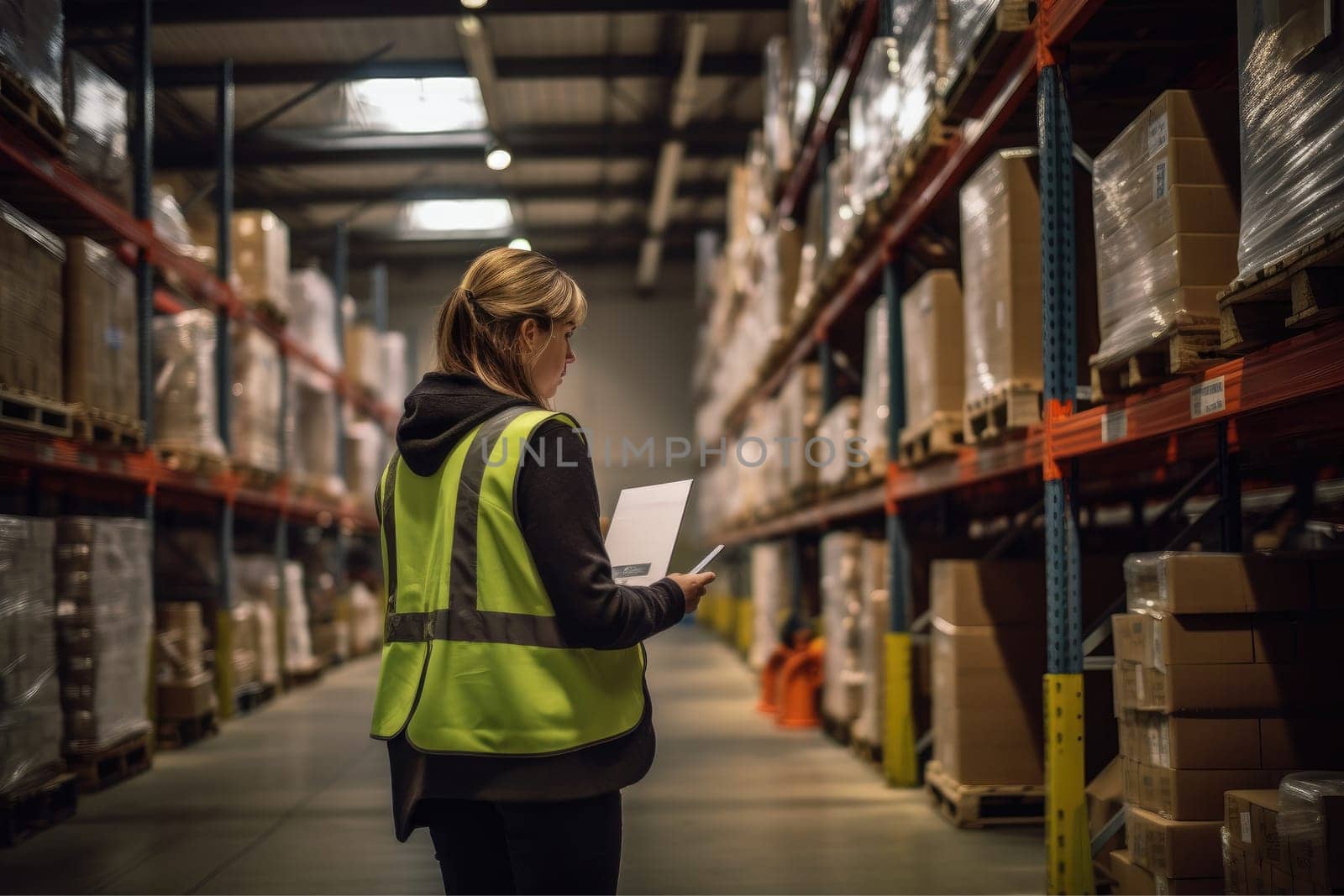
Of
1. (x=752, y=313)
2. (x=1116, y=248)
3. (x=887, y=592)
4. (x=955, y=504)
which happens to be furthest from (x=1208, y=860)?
(x=752, y=313)

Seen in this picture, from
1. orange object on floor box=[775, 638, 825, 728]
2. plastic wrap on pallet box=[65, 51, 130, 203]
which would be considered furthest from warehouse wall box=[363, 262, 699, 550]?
plastic wrap on pallet box=[65, 51, 130, 203]

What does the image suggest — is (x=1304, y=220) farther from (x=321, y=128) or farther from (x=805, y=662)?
(x=321, y=128)

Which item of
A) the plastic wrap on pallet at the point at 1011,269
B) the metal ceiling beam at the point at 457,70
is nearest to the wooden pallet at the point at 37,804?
the plastic wrap on pallet at the point at 1011,269

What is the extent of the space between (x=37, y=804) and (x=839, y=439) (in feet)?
14.3

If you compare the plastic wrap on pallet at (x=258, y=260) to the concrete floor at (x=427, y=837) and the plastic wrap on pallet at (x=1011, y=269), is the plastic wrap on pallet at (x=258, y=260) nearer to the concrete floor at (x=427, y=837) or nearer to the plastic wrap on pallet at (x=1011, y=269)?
the concrete floor at (x=427, y=837)

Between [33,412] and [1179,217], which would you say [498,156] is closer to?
[33,412]

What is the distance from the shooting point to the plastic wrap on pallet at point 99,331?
5367 millimetres

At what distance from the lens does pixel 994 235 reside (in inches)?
159

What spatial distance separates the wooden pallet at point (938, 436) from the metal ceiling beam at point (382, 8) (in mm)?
6136

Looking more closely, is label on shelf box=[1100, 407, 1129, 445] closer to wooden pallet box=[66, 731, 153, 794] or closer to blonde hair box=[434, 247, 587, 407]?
blonde hair box=[434, 247, 587, 407]

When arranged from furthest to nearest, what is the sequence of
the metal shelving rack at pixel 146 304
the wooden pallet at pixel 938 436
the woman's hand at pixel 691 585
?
the metal shelving rack at pixel 146 304 < the wooden pallet at pixel 938 436 < the woman's hand at pixel 691 585

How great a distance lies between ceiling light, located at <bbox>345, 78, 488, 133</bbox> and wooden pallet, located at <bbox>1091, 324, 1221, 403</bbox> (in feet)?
33.8

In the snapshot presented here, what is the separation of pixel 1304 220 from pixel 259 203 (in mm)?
15312

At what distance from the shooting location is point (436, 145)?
12836mm
